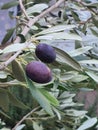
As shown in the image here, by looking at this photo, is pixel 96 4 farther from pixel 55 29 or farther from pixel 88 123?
pixel 88 123

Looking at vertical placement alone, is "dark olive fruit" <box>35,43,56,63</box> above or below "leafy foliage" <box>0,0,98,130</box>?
above

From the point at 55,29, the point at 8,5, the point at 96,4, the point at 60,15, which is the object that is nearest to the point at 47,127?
the point at 60,15

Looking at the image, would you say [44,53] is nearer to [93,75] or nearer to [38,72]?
[38,72]

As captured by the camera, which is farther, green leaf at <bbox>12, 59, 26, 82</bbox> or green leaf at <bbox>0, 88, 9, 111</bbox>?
green leaf at <bbox>0, 88, 9, 111</bbox>

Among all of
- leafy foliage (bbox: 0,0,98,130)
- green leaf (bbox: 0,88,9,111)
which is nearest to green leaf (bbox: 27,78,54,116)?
leafy foliage (bbox: 0,0,98,130)

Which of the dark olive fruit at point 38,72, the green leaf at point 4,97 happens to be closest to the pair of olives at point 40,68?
the dark olive fruit at point 38,72

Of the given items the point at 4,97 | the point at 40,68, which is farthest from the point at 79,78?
the point at 40,68

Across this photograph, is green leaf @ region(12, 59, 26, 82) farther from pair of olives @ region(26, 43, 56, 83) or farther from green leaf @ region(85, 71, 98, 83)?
green leaf @ region(85, 71, 98, 83)

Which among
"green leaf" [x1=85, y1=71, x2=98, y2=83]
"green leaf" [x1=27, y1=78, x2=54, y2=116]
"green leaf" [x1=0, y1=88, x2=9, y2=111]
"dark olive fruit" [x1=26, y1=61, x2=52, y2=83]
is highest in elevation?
"dark olive fruit" [x1=26, y1=61, x2=52, y2=83]

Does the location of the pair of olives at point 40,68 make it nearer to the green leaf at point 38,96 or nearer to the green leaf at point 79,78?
the green leaf at point 38,96
